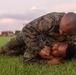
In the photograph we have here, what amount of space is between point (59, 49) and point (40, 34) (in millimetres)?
545

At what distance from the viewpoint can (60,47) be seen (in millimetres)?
5598

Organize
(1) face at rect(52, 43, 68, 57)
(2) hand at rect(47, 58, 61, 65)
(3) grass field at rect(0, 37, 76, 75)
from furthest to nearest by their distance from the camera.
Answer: (2) hand at rect(47, 58, 61, 65) < (1) face at rect(52, 43, 68, 57) < (3) grass field at rect(0, 37, 76, 75)

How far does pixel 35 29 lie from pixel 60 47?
2.05 feet

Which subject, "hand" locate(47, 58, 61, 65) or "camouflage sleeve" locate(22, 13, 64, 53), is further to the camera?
"hand" locate(47, 58, 61, 65)

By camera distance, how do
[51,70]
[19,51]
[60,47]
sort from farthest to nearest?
[19,51] → [60,47] → [51,70]

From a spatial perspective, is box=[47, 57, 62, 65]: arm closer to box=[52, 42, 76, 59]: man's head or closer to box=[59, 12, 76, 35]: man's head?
box=[52, 42, 76, 59]: man's head

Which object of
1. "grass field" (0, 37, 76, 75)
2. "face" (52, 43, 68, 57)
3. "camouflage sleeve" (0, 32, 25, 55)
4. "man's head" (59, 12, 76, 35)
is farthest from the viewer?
"camouflage sleeve" (0, 32, 25, 55)

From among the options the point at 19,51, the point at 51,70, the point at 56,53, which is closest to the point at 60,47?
the point at 56,53

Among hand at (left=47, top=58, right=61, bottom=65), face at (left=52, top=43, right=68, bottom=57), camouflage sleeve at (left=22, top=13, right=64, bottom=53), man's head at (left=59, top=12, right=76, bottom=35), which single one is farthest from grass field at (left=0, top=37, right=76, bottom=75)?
man's head at (left=59, top=12, right=76, bottom=35)

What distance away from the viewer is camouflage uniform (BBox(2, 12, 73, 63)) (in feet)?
18.4

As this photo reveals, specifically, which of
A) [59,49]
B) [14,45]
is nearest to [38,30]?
[59,49]

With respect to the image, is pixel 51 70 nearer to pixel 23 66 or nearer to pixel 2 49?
pixel 23 66

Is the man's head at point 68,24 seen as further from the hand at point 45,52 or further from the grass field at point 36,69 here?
the grass field at point 36,69

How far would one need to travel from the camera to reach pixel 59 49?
18.4 ft
